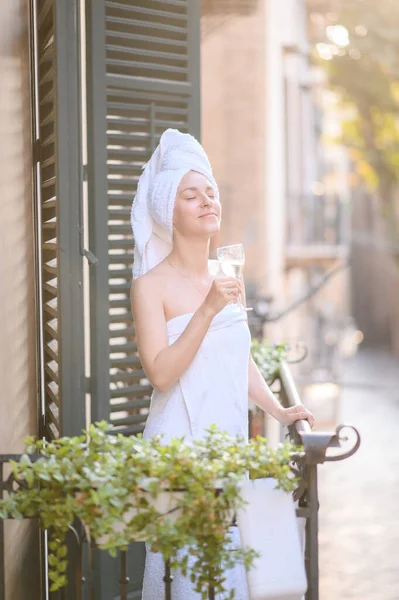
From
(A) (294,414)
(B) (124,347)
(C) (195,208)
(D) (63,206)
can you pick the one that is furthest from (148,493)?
(B) (124,347)

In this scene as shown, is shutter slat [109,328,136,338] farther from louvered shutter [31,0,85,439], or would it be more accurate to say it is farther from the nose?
the nose

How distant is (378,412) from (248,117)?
6.28 meters

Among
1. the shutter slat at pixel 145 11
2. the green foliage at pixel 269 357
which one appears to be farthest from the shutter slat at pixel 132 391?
the shutter slat at pixel 145 11

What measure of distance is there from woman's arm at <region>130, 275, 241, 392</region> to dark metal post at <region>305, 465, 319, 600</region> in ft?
1.80

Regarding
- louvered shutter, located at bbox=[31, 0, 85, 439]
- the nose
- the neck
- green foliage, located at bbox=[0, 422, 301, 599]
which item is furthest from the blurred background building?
green foliage, located at bbox=[0, 422, 301, 599]

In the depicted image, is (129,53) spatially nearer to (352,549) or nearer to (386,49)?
(352,549)

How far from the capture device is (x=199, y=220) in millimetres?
3127

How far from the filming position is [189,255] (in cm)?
321

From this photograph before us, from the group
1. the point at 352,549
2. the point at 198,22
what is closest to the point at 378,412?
the point at 352,549

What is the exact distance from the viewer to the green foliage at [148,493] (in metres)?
2.38

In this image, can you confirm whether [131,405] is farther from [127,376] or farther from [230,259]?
[230,259]

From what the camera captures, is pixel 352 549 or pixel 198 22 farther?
pixel 352 549

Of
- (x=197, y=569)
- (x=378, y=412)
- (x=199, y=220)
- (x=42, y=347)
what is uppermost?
(x=199, y=220)

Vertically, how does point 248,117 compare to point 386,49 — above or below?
below
